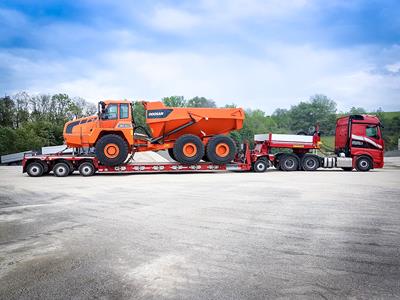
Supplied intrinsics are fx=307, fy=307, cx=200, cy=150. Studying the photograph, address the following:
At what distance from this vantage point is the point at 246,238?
438cm

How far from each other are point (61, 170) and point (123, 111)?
152 inches

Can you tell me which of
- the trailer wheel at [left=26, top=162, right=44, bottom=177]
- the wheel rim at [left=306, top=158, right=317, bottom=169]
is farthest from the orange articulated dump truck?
the wheel rim at [left=306, top=158, right=317, bottom=169]

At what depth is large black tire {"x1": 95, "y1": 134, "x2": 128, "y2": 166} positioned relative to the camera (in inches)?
546

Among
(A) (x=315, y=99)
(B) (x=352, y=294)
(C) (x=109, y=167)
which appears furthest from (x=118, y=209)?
(A) (x=315, y=99)

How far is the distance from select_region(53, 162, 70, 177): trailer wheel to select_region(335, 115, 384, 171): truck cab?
1444 cm

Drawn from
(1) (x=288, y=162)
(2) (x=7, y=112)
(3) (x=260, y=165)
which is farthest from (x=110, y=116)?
(2) (x=7, y=112)

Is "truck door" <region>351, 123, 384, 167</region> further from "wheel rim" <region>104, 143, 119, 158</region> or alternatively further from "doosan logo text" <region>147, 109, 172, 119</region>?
"wheel rim" <region>104, 143, 119, 158</region>

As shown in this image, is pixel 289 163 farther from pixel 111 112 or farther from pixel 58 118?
pixel 58 118

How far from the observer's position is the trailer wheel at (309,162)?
16984 mm

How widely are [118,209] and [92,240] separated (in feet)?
6.81

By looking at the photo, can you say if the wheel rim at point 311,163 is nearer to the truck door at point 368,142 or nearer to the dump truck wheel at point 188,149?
the truck door at point 368,142

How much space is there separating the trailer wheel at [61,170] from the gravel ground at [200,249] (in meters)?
6.83

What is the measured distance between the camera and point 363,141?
17.1 m

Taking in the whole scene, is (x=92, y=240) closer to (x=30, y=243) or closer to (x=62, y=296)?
(x=30, y=243)
